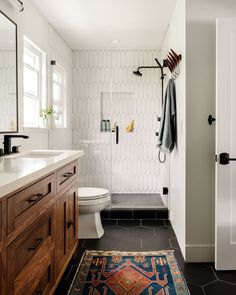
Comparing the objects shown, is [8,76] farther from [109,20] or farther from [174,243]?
[174,243]

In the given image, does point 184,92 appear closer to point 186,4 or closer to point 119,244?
point 186,4

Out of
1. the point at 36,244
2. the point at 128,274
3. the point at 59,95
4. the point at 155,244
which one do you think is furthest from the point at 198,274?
the point at 59,95

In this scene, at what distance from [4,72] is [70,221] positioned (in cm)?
128

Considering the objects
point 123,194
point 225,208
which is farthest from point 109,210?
point 225,208

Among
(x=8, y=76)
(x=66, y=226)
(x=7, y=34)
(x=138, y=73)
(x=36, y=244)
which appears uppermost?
(x=138, y=73)

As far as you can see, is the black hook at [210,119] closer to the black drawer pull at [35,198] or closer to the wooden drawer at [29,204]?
the wooden drawer at [29,204]

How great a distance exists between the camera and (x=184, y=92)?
2484 millimetres

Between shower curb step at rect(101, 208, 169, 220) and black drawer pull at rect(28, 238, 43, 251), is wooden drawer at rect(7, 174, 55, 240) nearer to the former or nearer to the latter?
black drawer pull at rect(28, 238, 43, 251)

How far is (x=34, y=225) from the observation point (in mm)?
1438

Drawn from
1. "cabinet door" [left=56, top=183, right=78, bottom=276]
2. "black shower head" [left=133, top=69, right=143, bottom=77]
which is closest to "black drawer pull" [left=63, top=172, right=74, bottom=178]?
"cabinet door" [left=56, top=183, right=78, bottom=276]

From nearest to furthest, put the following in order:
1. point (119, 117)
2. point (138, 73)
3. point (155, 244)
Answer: point (155, 244), point (138, 73), point (119, 117)

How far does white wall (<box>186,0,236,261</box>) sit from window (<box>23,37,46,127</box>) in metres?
1.60

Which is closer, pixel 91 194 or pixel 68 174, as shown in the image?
pixel 68 174

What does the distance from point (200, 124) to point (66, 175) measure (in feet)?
3.91
